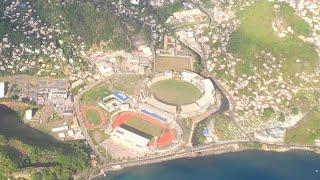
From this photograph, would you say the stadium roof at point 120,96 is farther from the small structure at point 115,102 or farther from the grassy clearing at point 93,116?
the grassy clearing at point 93,116

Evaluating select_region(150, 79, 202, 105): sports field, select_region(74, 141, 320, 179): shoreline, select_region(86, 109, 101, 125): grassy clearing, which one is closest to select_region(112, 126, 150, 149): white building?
select_region(74, 141, 320, 179): shoreline

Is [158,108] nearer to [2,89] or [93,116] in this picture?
[93,116]

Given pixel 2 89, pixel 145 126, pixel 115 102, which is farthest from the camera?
pixel 2 89

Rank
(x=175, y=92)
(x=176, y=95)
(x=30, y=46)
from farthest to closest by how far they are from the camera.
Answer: (x=30, y=46) < (x=175, y=92) < (x=176, y=95)

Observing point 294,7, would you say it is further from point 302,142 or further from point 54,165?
point 54,165

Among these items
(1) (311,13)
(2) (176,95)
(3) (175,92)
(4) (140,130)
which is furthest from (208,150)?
(1) (311,13)

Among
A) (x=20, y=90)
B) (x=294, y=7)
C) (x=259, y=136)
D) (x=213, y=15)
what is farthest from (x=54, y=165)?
(x=294, y=7)

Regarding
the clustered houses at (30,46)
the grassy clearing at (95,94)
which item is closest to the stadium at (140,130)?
the grassy clearing at (95,94)

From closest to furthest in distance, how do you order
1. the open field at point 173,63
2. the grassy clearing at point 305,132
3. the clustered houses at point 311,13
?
the grassy clearing at point 305,132, the open field at point 173,63, the clustered houses at point 311,13
